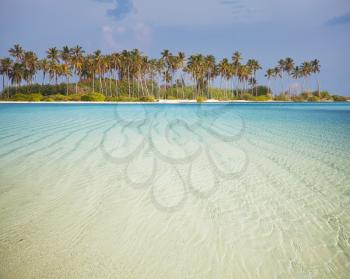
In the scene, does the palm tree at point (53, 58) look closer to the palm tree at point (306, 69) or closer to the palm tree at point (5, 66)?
the palm tree at point (5, 66)

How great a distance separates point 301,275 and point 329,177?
3226 millimetres

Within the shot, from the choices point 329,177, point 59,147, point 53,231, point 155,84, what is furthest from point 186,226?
point 155,84

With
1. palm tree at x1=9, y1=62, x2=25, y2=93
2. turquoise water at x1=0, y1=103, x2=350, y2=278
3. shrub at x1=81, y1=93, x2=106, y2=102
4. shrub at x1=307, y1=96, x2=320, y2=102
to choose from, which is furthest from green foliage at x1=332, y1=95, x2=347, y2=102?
palm tree at x1=9, y1=62, x2=25, y2=93

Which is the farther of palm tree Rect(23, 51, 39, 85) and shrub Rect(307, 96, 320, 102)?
shrub Rect(307, 96, 320, 102)

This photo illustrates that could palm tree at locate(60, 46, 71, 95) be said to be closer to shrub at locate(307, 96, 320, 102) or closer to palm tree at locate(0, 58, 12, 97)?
palm tree at locate(0, 58, 12, 97)

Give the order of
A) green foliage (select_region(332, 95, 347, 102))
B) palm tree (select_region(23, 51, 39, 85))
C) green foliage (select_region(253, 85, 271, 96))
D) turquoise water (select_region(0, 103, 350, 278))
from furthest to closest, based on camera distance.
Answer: green foliage (select_region(253, 85, 271, 96)) < green foliage (select_region(332, 95, 347, 102)) < palm tree (select_region(23, 51, 39, 85)) < turquoise water (select_region(0, 103, 350, 278))

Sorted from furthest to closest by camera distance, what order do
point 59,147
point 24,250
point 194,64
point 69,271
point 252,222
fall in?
1. point 194,64
2. point 59,147
3. point 252,222
4. point 24,250
5. point 69,271

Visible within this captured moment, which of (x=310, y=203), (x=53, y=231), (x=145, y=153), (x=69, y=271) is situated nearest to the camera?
(x=69, y=271)

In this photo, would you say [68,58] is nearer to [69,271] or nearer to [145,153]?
[145,153]

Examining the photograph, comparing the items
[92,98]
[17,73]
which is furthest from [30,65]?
[92,98]

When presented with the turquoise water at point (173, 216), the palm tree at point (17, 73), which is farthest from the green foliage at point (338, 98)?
the palm tree at point (17, 73)

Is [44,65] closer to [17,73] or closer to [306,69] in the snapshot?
[17,73]

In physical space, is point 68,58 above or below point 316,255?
above

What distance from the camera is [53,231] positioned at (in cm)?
280
